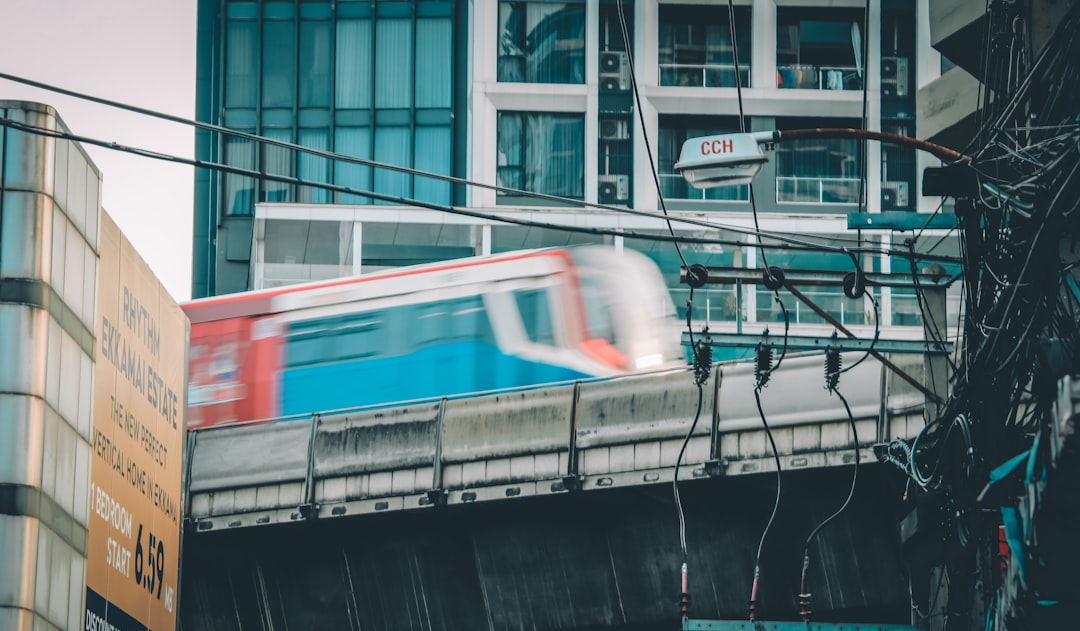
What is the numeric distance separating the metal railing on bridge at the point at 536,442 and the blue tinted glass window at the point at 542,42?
83.7 feet

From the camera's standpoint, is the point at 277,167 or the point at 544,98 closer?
the point at 544,98

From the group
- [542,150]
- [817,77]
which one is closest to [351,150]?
[542,150]

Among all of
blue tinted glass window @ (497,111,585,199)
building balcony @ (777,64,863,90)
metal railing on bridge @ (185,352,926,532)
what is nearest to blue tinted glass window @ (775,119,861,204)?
building balcony @ (777,64,863,90)

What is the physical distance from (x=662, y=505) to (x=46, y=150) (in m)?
10.3

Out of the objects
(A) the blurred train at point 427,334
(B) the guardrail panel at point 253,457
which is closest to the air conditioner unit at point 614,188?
(A) the blurred train at point 427,334

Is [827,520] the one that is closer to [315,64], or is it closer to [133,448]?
[133,448]

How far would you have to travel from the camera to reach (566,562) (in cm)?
2508

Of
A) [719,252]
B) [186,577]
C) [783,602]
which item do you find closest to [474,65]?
[719,252]

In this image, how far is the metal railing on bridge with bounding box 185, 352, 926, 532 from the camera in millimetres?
22609

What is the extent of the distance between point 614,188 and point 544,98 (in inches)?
127

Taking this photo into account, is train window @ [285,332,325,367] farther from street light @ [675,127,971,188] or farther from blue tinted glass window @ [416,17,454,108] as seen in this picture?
blue tinted glass window @ [416,17,454,108]

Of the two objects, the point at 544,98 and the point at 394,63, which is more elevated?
the point at 394,63

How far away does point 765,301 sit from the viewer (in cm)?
4694

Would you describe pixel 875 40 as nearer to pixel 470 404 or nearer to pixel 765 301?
pixel 765 301
